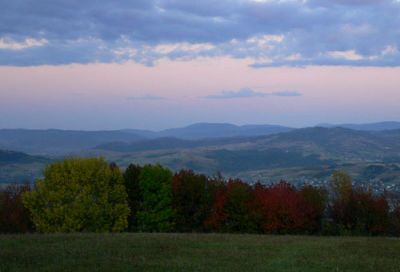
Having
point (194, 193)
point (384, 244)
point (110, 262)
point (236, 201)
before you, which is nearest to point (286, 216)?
point (236, 201)

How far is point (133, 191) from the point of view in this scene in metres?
62.0

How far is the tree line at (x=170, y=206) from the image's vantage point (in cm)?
5616

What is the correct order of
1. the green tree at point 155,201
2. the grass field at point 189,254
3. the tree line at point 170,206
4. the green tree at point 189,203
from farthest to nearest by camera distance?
the green tree at point 189,203 < the green tree at point 155,201 < the tree line at point 170,206 < the grass field at point 189,254

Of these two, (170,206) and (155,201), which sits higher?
(155,201)

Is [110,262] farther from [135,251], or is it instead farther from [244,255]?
[244,255]

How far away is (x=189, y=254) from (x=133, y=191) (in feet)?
122

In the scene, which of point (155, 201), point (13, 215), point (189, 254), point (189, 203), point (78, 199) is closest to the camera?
point (189, 254)

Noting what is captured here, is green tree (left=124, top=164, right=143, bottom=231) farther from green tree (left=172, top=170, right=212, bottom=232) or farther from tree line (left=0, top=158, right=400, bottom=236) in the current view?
green tree (left=172, top=170, right=212, bottom=232)

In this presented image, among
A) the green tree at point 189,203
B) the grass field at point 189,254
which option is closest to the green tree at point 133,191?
the green tree at point 189,203

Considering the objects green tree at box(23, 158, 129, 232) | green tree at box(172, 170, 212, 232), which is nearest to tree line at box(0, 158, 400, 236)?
green tree at box(23, 158, 129, 232)

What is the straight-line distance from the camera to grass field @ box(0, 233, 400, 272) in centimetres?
2180

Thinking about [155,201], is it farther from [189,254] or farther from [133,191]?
[189,254]

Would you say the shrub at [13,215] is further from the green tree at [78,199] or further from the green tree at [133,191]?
the green tree at [133,191]

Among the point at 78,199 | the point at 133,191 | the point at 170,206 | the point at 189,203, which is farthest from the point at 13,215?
the point at 189,203
